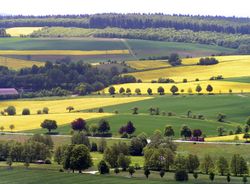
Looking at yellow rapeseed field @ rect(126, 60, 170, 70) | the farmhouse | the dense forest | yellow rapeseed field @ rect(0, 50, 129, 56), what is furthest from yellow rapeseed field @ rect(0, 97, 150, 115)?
yellow rapeseed field @ rect(0, 50, 129, 56)

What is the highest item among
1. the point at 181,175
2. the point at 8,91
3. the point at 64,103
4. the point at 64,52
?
the point at 64,52

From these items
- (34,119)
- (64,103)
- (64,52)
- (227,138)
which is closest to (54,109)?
(64,103)

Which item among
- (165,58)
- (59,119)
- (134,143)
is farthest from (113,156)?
(165,58)

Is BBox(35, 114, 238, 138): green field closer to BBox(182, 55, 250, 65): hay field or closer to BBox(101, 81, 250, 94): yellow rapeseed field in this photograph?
BBox(101, 81, 250, 94): yellow rapeseed field

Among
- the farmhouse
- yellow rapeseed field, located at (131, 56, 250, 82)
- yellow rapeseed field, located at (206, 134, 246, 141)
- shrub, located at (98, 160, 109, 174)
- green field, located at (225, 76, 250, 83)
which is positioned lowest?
shrub, located at (98, 160, 109, 174)

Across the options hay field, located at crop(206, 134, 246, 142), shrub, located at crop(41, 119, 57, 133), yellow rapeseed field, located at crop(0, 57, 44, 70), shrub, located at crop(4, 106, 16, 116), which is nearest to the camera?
hay field, located at crop(206, 134, 246, 142)

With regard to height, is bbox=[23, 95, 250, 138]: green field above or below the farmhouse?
below

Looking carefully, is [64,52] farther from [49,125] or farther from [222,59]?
[49,125]

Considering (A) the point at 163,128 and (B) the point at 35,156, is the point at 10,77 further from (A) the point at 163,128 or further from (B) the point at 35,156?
(B) the point at 35,156
